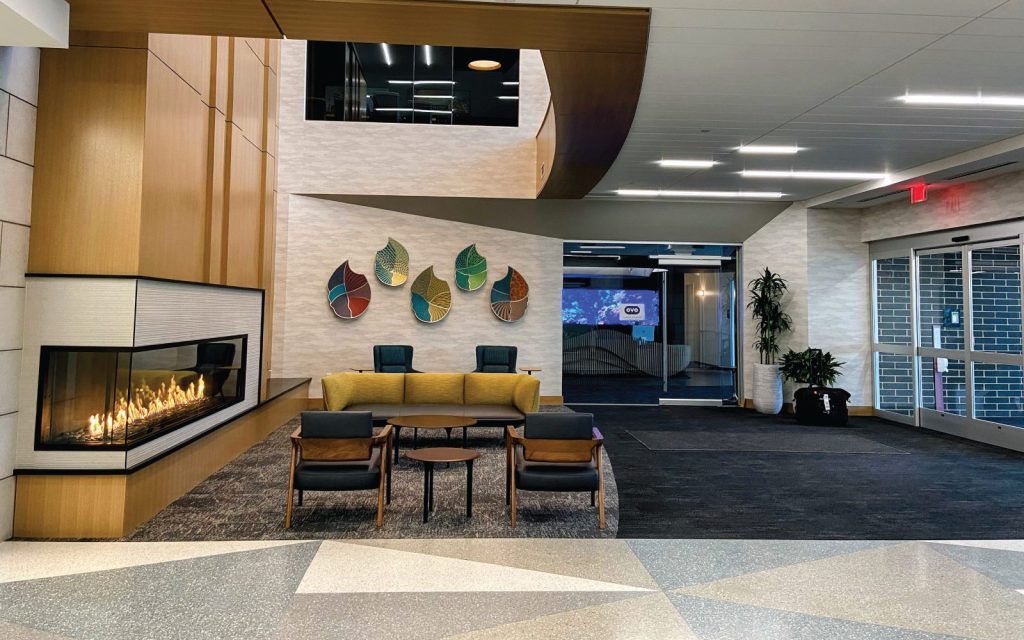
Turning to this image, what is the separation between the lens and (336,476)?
4.19 m

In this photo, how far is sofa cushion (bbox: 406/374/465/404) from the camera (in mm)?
7473

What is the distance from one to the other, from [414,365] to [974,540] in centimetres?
780

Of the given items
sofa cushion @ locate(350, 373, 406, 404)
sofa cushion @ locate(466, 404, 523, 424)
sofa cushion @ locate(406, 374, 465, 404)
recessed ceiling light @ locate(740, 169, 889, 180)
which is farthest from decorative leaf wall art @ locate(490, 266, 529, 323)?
recessed ceiling light @ locate(740, 169, 889, 180)

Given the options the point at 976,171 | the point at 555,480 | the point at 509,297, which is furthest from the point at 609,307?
the point at 555,480

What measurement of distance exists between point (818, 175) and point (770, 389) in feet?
12.0

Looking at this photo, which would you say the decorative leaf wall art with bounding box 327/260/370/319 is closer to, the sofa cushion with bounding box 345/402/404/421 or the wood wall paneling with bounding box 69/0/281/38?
the sofa cushion with bounding box 345/402/404/421

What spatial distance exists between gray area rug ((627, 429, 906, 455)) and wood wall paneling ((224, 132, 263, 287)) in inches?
201

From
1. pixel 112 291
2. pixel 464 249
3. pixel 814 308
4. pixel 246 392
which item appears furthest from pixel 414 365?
pixel 814 308

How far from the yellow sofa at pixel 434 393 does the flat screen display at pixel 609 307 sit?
3497 millimetres

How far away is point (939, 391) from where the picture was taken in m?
8.59

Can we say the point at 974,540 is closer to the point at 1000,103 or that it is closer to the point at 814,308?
the point at 1000,103

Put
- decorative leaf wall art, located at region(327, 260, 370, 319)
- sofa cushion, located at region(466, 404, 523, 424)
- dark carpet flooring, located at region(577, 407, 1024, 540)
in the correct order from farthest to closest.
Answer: decorative leaf wall art, located at region(327, 260, 370, 319) < sofa cushion, located at region(466, 404, 523, 424) < dark carpet flooring, located at region(577, 407, 1024, 540)

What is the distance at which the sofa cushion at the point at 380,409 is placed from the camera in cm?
650

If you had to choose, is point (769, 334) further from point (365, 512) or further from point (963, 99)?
point (365, 512)
